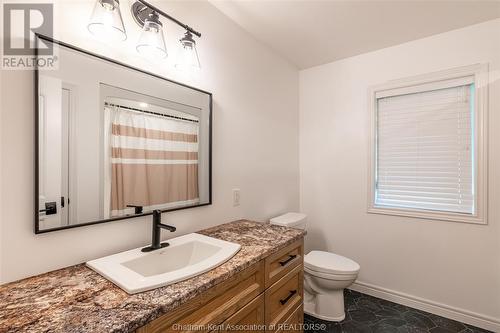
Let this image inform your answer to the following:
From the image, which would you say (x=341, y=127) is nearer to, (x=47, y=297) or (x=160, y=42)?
(x=160, y=42)

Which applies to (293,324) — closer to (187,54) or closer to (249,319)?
(249,319)

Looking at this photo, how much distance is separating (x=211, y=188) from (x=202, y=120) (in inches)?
19.0

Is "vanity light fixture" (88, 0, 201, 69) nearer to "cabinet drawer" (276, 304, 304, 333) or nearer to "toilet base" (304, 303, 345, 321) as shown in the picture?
"cabinet drawer" (276, 304, 304, 333)

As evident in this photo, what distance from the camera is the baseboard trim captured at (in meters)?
1.96

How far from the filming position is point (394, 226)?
2365mm

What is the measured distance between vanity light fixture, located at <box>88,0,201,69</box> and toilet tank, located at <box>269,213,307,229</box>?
143 centimetres

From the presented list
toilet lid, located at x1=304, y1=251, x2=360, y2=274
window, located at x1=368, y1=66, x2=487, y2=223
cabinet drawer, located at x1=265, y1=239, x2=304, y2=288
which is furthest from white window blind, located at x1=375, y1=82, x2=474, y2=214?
cabinet drawer, located at x1=265, y1=239, x2=304, y2=288

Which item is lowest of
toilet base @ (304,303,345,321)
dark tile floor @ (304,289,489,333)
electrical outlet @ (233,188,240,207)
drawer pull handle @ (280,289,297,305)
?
dark tile floor @ (304,289,489,333)

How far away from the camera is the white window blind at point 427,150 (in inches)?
82.1

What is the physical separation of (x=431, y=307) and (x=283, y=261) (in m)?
1.71

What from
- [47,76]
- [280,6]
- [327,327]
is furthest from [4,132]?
[327,327]

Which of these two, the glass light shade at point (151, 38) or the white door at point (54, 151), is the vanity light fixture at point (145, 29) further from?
the white door at point (54, 151)

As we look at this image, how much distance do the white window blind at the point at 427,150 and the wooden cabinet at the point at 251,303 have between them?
1.39 metres

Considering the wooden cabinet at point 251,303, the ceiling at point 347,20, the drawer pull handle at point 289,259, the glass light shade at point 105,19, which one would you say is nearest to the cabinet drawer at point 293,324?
the wooden cabinet at point 251,303
